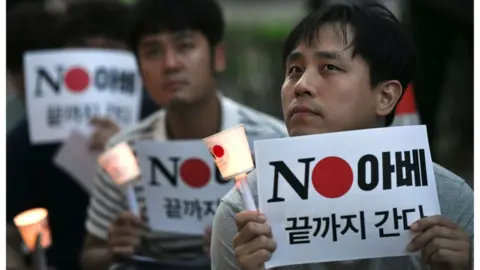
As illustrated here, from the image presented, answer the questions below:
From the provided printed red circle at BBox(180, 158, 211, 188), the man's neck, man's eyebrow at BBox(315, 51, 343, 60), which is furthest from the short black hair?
man's eyebrow at BBox(315, 51, 343, 60)

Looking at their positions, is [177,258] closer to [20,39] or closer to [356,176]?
[356,176]

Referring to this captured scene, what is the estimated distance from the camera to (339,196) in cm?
222

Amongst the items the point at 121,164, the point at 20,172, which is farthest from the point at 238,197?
the point at 20,172

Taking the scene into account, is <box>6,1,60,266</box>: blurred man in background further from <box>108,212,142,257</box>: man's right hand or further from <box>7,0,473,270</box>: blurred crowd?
<box>108,212,142,257</box>: man's right hand

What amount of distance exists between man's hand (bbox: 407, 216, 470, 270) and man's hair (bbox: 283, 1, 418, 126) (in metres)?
0.35

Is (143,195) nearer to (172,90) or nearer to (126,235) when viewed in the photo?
(126,235)

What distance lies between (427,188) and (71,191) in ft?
7.45

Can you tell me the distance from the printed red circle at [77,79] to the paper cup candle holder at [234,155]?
6.65ft

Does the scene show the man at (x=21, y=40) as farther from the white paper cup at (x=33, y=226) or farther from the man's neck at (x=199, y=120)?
the white paper cup at (x=33, y=226)

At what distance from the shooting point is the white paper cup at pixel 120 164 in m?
3.30

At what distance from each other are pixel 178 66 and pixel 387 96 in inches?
48.1

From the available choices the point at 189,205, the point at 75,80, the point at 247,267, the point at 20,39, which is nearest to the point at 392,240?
the point at 247,267

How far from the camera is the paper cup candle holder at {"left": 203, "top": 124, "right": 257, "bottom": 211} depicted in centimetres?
221

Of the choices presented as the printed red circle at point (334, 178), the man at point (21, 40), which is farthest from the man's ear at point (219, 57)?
the printed red circle at point (334, 178)
